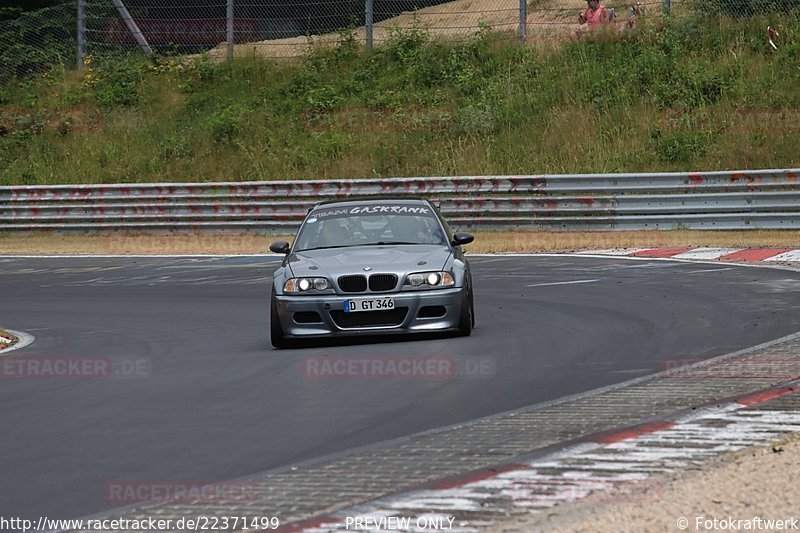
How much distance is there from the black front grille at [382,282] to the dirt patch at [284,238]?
11035 millimetres

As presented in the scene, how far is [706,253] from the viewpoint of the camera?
20891 mm

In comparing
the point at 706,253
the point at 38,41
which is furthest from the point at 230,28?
the point at 706,253

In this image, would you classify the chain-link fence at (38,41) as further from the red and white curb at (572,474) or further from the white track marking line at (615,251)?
the red and white curb at (572,474)

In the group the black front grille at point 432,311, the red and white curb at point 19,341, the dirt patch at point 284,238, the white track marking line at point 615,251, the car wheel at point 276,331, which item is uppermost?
the black front grille at point 432,311

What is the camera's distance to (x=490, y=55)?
34.1 m

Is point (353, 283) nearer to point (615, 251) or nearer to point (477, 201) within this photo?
point (615, 251)

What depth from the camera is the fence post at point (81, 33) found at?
3541 cm

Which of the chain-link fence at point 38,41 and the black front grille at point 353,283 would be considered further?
the chain-link fence at point 38,41

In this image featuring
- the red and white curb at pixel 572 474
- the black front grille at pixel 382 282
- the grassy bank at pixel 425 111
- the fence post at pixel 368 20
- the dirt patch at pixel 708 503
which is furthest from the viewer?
the fence post at pixel 368 20

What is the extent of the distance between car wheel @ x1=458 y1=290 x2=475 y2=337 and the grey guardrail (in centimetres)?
1136

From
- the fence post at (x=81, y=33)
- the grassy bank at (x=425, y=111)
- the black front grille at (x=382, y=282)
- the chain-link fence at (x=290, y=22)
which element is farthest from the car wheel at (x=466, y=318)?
the fence post at (x=81, y=33)

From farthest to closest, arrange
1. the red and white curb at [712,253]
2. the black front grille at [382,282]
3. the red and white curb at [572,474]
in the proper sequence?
the red and white curb at [712,253] → the black front grille at [382,282] → the red and white curb at [572,474]

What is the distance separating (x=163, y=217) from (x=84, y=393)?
1808cm

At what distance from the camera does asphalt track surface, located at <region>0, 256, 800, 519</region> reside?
745 cm
